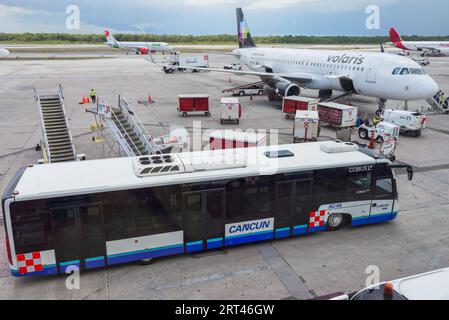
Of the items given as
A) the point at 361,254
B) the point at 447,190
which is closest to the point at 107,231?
the point at 361,254

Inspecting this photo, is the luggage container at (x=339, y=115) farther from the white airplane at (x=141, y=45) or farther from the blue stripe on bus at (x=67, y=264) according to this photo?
the white airplane at (x=141, y=45)

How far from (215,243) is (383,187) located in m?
6.28

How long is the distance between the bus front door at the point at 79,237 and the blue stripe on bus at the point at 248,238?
149 inches

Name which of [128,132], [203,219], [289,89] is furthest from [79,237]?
[289,89]

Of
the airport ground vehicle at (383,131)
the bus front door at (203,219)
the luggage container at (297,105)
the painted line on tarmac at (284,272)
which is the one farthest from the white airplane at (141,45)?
the painted line on tarmac at (284,272)

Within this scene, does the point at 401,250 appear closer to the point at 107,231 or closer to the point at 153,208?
the point at 153,208

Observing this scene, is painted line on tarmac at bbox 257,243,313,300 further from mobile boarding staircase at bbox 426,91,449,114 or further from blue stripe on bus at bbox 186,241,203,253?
mobile boarding staircase at bbox 426,91,449,114

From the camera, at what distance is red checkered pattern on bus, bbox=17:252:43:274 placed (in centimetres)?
967

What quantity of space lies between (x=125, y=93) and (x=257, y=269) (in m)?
36.7

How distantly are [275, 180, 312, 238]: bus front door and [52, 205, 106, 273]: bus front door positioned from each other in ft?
17.7

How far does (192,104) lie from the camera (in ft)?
101

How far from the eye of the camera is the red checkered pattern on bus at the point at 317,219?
1239cm

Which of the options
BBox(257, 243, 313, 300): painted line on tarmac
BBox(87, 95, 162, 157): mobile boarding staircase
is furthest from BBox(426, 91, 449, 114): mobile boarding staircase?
BBox(257, 243, 313, 300): painted line on tarmac

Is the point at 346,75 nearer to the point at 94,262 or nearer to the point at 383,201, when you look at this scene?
the point at 383,201
